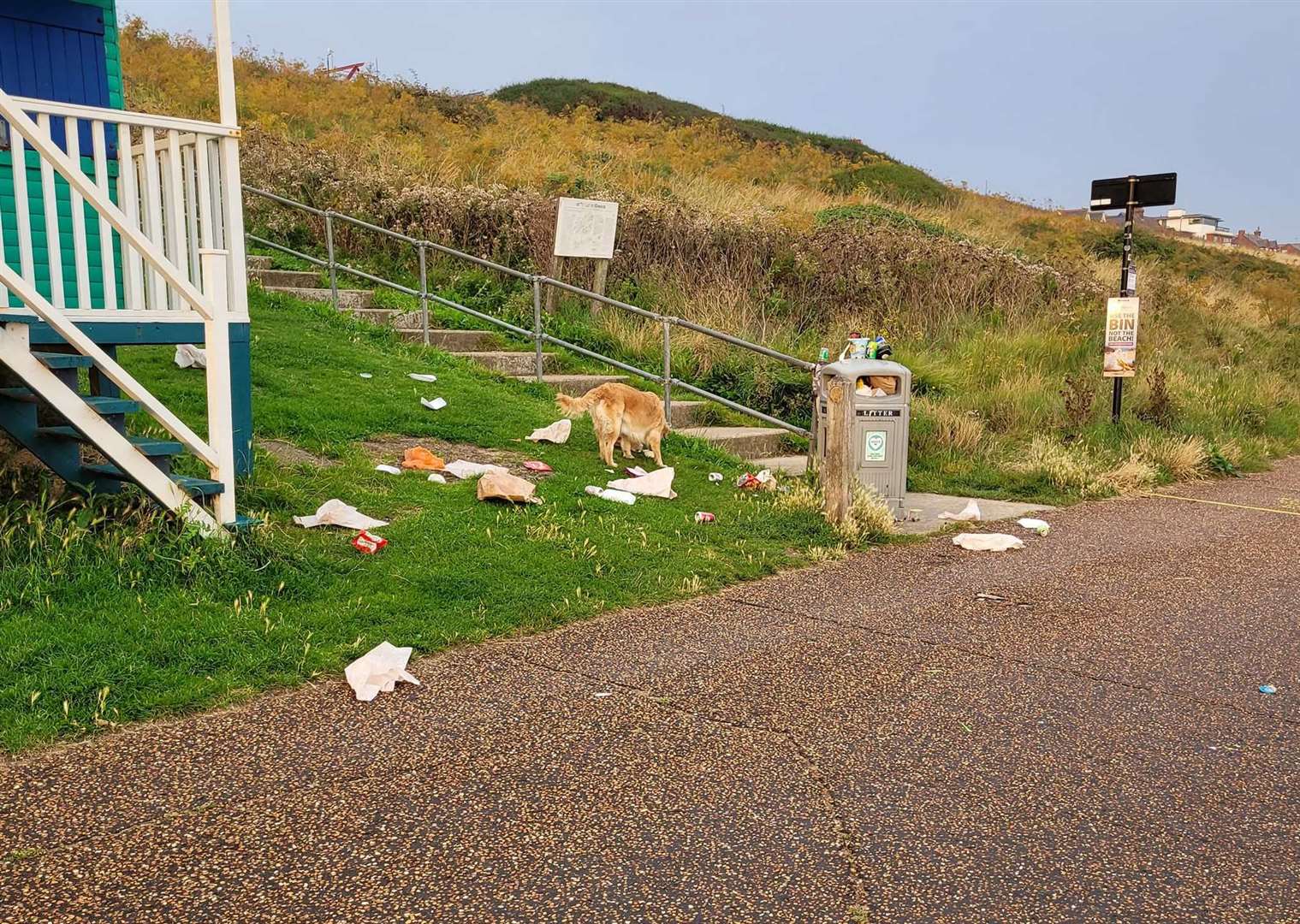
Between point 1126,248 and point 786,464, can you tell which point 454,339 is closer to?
point 786,464

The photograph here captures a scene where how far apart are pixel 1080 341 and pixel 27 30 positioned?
43.3 ft

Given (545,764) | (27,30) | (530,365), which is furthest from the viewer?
(530,365)

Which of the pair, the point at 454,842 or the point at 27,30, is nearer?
the point at 454,842

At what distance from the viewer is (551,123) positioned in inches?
938

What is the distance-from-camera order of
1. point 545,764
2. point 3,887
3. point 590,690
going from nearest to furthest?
point 3,887, point 545,764, point 590,690

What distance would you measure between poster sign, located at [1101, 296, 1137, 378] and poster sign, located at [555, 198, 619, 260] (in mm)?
5719

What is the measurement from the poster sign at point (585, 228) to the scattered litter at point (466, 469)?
483 cm

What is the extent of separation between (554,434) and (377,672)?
4795 millimetres

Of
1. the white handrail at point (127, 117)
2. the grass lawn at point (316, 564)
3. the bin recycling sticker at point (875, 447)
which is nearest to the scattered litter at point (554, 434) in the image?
the grass lawn at point (316, 564)

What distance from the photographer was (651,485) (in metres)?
8.15

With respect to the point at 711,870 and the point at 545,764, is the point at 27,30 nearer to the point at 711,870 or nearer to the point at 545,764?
the point at 545,764

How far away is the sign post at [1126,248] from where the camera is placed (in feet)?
37.8

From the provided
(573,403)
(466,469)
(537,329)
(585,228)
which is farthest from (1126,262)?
(466,469)

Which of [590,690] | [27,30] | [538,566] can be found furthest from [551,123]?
[590,690]
